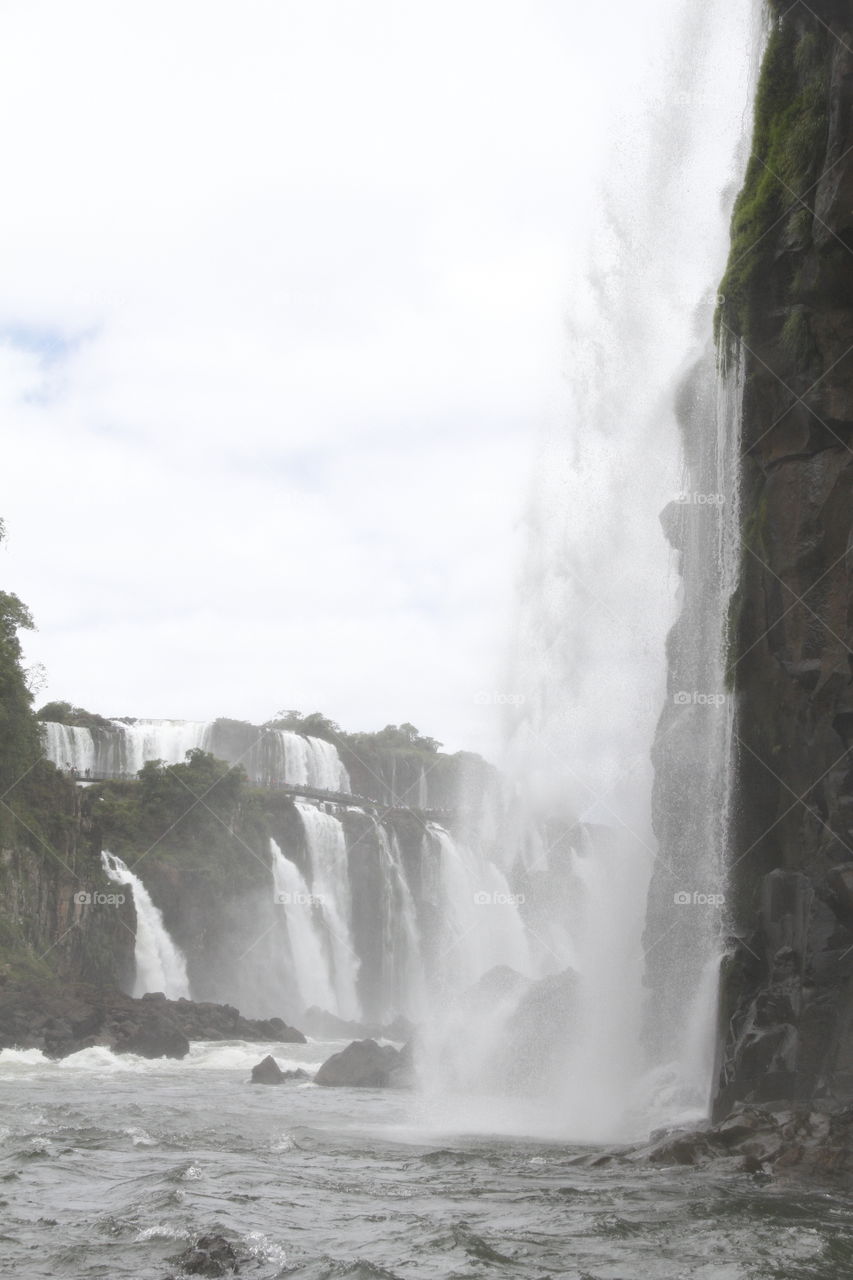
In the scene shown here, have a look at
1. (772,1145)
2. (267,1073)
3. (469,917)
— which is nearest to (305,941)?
(469,917)

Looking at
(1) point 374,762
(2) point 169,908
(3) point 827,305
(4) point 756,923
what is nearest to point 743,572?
(3) point 827,305

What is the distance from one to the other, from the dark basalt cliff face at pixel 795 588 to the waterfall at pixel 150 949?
42.7 m

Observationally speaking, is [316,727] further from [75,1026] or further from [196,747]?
[75,1026]

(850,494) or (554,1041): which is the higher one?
(850,494)

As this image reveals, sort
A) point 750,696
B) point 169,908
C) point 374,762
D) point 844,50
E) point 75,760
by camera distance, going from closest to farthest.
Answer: point 844,50 < point 750,696 < point 169,908 < point 75,760 < point 374,762

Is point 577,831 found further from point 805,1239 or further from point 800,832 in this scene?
point 805,1239

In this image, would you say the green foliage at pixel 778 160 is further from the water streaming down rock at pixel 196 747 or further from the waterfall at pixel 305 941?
the waterfall at pixel 305 941

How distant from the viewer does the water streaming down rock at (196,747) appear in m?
74.7

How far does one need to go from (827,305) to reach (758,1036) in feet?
41.8

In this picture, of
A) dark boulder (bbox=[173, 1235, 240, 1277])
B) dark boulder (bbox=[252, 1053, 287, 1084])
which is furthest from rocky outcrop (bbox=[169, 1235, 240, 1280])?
dark boulder (bbox=[252, 1053, 287, 1084])

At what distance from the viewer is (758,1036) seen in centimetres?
2073

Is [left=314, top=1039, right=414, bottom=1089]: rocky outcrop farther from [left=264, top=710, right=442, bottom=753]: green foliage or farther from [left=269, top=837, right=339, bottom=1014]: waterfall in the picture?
[left=264, top=710, right=442, bottom=753]: green foliage

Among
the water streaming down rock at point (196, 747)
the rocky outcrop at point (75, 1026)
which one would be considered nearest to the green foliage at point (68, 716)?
the water streaming down rock at point (196, 747)

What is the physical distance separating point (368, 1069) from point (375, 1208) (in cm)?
2234
